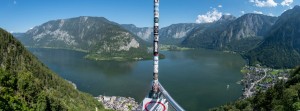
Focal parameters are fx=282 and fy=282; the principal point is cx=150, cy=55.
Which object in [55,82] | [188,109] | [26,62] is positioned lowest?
[188,109]

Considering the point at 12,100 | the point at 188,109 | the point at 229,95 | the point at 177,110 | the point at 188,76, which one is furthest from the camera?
the point at 188,76

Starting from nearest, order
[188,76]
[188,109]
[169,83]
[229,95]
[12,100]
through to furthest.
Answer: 1. [12,100]
2. [188,109]
3. [229,95]
4. [169,83]
5. [188,76]

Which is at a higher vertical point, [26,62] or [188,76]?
[26,62]

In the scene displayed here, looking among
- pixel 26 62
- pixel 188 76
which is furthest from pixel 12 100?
pixel 188 76

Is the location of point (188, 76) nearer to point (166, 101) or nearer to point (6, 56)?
point (6, 56)

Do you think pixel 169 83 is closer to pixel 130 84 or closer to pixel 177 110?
pixel 130 84

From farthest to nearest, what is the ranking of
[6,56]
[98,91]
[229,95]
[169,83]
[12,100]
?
1. [169,83]
2. [98,91]
3. [229,95]
4. [6,56]
5. [12,100]

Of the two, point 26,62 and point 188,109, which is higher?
point 26,62

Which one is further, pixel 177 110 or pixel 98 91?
pixel 98 91

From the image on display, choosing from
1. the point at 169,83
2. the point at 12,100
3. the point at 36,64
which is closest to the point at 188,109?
the point at 169,83
